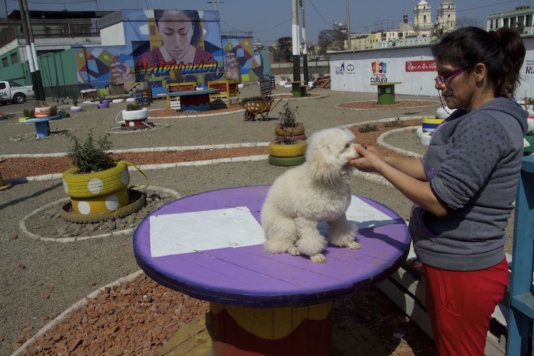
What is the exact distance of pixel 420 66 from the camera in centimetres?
2177

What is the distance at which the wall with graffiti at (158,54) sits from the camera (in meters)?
37.4

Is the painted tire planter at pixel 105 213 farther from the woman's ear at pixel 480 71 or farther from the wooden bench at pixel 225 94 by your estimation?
the wooden bench at pixel 225 94

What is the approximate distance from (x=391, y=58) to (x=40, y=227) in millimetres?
21973

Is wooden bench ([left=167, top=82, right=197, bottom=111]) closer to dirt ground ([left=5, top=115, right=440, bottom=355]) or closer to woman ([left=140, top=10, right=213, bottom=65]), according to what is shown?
dirt ground ([left=5, top=115, right=440, bottom=355])

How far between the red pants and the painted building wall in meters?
18.1

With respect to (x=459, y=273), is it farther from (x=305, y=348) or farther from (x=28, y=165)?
(x=28, y=165)

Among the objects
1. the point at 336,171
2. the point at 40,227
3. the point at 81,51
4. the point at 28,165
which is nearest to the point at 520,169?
the point at 336,171

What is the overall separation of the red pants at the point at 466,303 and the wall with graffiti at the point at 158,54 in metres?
36.8

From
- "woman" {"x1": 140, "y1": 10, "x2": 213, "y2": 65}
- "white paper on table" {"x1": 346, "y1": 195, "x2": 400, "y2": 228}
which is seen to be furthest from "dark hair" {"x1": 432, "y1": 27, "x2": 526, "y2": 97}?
"woman" {"x1": 140, "y1": 10, "x2": 213, "y2": 65}

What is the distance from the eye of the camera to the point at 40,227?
5801 mm

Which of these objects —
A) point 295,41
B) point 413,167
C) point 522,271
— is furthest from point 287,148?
point 295,41

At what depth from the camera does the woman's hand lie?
1887 millimetres

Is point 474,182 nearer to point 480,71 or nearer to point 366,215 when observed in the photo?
point 480,71

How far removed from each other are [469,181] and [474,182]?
0.02m
